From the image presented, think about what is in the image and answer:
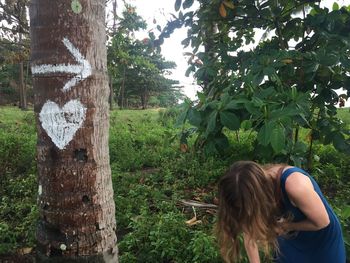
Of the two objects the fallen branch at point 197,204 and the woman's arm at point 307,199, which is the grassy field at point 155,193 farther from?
the woman's arm at point 307,199

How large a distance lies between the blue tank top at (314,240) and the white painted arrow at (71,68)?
3.44ft

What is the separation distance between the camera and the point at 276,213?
1781 mm

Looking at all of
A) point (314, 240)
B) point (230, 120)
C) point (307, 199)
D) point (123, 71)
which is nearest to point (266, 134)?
point (230, 120)

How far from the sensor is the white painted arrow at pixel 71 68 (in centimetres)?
148

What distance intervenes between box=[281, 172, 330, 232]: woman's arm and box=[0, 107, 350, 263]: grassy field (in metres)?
0.46

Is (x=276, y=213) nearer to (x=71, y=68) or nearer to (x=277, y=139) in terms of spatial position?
(x=277, y=139)

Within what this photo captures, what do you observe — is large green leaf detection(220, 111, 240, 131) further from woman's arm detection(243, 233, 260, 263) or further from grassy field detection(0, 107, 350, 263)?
grassy field detection(0, 107, 350, 263)

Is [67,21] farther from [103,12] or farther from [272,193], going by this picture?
[272,193]

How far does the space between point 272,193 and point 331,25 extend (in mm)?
1612

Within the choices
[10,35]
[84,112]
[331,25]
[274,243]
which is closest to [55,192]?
[84,112]

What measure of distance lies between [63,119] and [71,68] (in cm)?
22

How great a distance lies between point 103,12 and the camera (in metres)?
1.60

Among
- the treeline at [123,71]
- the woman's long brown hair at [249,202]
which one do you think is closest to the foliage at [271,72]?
the woman's long brown hair at [249,202]

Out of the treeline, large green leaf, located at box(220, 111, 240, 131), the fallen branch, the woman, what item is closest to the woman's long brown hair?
the woman
